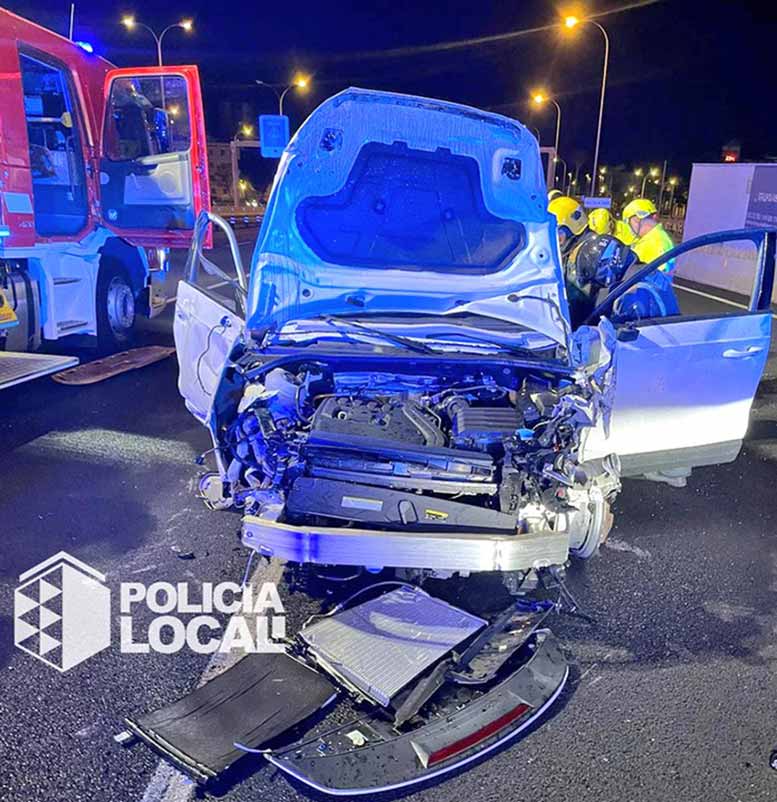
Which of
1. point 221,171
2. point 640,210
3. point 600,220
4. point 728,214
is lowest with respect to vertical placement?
point 728,214

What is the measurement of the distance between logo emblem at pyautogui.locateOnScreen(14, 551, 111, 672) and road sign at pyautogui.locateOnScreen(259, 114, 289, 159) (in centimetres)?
448

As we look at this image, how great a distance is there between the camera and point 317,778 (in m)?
2.27

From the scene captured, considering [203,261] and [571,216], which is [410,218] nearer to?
[203,261]

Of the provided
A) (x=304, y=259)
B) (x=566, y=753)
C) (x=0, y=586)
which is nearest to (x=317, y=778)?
(x=566, y=753)

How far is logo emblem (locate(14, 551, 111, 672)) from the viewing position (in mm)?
3000

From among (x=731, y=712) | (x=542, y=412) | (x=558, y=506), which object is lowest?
(x=731, y=712)

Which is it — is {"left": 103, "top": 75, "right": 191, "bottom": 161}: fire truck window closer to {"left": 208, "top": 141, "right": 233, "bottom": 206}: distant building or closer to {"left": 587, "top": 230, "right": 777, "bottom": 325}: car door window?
{"left": 587, "top": 230, "right": 777, "bottom": 325}: car door window

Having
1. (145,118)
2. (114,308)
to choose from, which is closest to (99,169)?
(145,118)

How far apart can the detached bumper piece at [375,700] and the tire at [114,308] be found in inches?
224

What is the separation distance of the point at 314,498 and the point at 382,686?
79 cm

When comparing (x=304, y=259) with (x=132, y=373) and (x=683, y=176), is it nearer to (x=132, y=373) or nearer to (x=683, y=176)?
(x=132, y=373)

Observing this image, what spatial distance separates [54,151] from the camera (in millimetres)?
7219

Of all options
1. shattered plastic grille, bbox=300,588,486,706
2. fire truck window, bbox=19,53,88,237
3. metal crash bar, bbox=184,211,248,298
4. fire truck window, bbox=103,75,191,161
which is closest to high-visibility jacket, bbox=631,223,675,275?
metal crash bar, bbox=184,211,248,298

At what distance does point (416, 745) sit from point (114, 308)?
6599 millimetres
